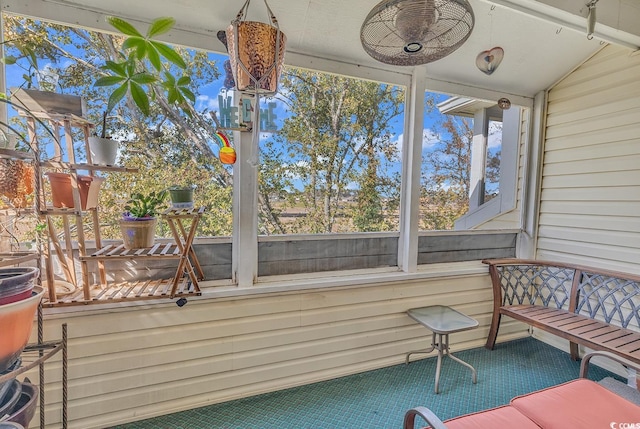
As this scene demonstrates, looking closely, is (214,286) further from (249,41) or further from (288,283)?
(249,41)

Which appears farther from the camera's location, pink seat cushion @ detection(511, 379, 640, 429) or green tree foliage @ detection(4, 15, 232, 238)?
green tree foliage @ detection(4, 15, 232, 238)

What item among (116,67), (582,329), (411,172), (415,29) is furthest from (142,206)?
(582,329)

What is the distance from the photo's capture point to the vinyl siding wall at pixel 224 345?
162 centimetres

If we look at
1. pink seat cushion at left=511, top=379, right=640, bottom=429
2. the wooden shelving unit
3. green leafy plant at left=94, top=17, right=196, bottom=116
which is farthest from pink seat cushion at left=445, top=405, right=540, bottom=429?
green leafy plant at left=94, top=17, right=196, bottom=116

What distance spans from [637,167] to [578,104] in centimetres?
67

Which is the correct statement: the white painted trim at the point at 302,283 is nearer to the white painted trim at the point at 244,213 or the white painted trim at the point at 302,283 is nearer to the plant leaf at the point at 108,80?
the white painted trim at the point at 244,213

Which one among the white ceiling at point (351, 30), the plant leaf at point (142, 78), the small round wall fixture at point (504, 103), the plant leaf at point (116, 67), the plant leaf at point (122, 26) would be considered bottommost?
the plant leaf at point (142, 78)

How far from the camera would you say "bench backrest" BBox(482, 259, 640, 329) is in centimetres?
215

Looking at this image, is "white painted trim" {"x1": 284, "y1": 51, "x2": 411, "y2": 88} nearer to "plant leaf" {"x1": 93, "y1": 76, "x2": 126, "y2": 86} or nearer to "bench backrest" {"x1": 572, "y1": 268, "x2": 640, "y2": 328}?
"plant leaf" {"x1": 93, "y1": 76, "x2": 126, "y2": 86}

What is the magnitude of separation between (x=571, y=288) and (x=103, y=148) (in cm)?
331

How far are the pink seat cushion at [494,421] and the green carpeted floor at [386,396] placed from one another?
57cm

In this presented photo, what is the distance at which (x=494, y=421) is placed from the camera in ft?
4.09

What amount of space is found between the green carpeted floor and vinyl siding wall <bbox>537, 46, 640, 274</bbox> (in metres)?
0.96

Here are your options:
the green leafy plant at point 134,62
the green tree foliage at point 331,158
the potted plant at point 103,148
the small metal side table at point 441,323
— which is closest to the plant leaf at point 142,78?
the green leafy plant at point 134,62
